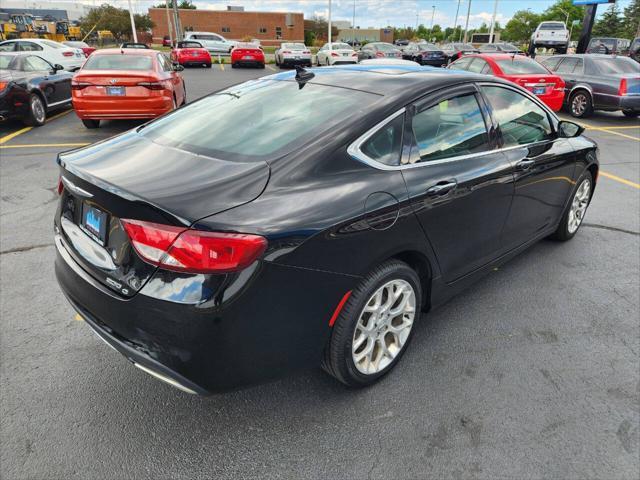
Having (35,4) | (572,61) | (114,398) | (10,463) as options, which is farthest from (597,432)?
(35,4)

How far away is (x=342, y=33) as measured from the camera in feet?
352

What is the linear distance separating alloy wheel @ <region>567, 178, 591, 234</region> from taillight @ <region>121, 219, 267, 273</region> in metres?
3.60

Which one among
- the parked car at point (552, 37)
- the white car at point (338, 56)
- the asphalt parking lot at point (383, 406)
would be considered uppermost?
the parked car at point (552, 37)

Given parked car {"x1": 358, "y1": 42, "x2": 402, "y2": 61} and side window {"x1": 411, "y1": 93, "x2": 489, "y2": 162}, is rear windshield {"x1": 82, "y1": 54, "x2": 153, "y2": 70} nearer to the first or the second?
side window {"x1": 411, "y1": 93, "x2": 489, "y2": 162}

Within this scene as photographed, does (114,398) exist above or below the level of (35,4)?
below

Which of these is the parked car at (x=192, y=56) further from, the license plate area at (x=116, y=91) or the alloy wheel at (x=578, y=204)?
the alloy wheel at (x=578, y=204)

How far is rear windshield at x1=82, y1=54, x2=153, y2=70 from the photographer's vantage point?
8.74 meters

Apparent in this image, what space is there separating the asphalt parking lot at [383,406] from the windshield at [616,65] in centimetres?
1025

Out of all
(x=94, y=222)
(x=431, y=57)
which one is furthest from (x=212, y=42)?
(x=94, y=222)

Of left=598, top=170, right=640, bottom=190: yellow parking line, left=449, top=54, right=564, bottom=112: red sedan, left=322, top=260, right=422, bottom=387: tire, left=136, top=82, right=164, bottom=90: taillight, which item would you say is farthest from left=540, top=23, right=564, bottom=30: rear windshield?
left=322, top=260, right=422, bottom=387: tire

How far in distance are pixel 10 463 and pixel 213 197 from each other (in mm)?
1536

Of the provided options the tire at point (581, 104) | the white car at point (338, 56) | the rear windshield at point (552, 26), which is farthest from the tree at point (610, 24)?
the tire at point (581, 104)

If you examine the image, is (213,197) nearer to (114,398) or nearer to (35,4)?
(114,398)

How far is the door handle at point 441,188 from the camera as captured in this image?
2545mm
